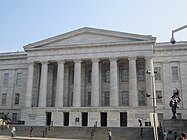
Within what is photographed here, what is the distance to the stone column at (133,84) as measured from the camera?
142 ft

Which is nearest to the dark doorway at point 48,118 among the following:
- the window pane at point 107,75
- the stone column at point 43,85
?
the stone column at point 43,85

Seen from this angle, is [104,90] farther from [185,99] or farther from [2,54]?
[2,54]

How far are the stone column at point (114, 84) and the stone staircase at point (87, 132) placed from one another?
27.2 feet

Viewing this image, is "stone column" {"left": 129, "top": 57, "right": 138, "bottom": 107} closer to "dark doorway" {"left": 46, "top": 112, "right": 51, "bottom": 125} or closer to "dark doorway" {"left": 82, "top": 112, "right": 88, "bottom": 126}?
"dark doorway" {"left": 82, "top": 112, "right": 88, "bottom": 126}

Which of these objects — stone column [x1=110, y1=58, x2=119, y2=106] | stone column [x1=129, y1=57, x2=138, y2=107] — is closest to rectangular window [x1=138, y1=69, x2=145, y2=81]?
stone column [x1=129, y1=57, x2=138, y2=107]

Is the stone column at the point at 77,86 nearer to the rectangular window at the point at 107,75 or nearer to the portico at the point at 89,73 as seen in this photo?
the portico at the point at 89,73

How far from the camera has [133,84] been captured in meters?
43.9

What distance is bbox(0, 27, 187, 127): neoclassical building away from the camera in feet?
145

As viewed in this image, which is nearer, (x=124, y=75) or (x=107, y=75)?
(x=124, y=75)

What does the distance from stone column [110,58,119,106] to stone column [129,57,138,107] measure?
2330 millimetres

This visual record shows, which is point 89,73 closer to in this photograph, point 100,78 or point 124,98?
point 100,78

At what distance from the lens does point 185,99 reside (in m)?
45.9

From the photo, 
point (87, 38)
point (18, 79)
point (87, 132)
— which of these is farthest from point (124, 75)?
point (18, 79)

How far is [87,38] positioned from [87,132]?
61.7 ft
